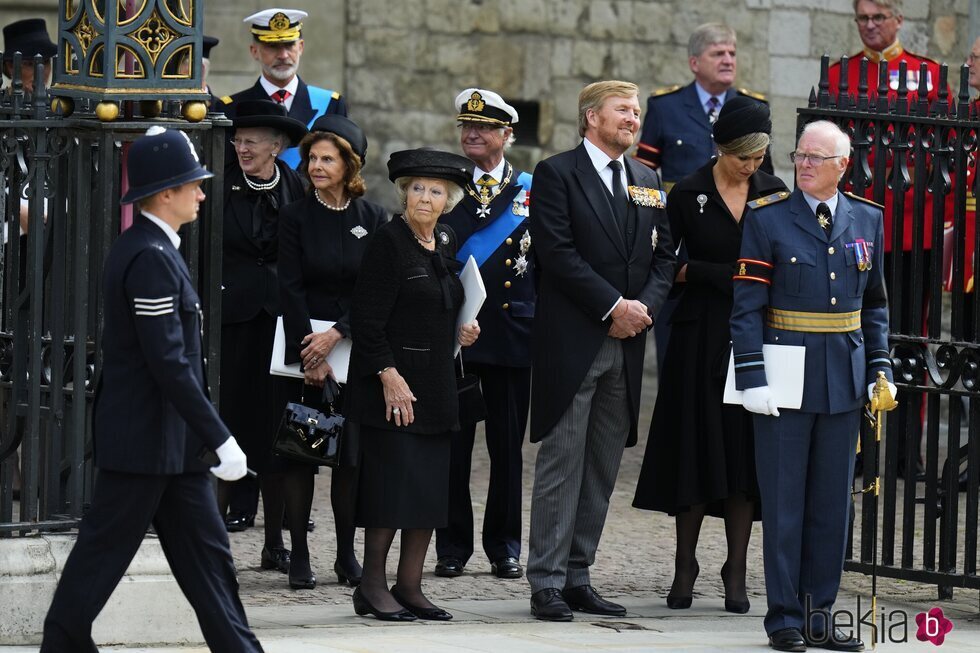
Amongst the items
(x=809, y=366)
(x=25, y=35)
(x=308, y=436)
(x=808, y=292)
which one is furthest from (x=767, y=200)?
(x=25, y=35)

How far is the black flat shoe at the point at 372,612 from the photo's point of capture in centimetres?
743

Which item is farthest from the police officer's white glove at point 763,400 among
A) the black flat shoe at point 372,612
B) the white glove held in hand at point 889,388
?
the black flat shoe at point 372,612

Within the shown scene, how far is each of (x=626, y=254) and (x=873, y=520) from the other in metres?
1.48

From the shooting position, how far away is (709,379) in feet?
26.2

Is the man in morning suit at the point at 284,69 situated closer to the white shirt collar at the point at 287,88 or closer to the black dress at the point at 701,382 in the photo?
→ the white shirt collar at the point at 287,88

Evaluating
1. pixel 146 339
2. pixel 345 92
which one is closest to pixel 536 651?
pixel 146 339

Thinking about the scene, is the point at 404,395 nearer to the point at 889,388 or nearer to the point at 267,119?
the point at 267,119

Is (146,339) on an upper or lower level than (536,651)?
upper

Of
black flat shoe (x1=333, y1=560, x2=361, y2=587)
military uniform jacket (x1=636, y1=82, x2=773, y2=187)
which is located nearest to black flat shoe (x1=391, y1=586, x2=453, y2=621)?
black flat shoe (x1=333, y1=560, x2=361, y2=587)

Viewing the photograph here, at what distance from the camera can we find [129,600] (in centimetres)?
666

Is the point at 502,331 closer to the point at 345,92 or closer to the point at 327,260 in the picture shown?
the point at 327,260

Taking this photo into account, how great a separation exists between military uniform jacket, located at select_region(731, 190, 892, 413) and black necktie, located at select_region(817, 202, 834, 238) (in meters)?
0.02

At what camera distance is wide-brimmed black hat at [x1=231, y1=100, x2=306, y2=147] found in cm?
843

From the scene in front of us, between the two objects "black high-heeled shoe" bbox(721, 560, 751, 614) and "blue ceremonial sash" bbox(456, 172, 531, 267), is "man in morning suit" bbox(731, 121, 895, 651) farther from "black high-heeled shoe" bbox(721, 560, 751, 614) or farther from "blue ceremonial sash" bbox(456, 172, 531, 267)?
"blue ceremonial sash" bbox(456, 172, 531, 267)
